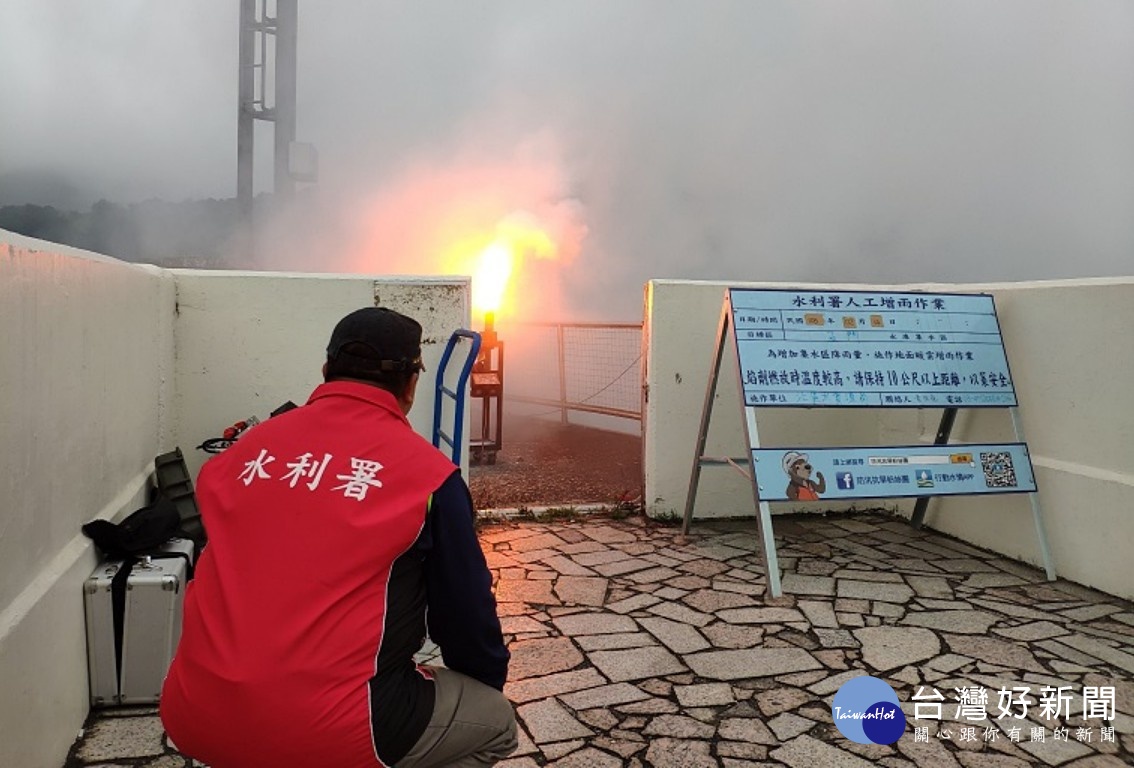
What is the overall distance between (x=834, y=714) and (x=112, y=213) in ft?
61.9

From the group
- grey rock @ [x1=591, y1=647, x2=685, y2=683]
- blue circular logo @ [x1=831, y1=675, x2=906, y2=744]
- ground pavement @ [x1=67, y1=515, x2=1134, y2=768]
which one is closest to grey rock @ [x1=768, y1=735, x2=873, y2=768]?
ground pavement @ [x1=67, y1=515, x2=1134, y2=768]

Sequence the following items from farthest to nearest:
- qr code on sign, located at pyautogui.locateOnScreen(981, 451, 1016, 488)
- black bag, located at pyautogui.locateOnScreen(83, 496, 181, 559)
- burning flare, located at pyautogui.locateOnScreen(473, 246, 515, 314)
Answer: burning flare, located at pyautogui.locateOnScreen(473, 246, 515, 314), qr code on sign, located at pyautogui.locateOnScreen(981, 451, 1016, 488), black bag, located at pyautogui.locateOnScreen(83, 496, 181, 559)

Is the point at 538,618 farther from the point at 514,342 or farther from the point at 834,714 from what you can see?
the point at 514,342

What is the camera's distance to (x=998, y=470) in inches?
211

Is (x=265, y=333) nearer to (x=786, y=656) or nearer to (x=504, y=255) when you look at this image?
(x=786, y=656)

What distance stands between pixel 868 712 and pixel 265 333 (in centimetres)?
447

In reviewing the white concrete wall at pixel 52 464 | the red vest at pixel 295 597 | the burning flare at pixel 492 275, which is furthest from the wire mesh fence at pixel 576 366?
the red vest at pixel 295 597

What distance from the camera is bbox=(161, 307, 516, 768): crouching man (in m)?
1.61

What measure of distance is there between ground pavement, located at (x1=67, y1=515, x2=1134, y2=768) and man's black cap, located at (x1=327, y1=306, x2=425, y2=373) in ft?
6.14

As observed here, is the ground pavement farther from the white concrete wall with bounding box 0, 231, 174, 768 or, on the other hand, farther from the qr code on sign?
the qr code on sign

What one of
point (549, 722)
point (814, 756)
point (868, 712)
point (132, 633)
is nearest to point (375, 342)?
point (549, 722)

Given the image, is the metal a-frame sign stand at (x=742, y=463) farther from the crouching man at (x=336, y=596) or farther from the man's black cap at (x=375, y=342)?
the man's black cap at (x=375, y=342)

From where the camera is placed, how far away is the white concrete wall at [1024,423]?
496cm

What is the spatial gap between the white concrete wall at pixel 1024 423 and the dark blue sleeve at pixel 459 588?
4600mm
